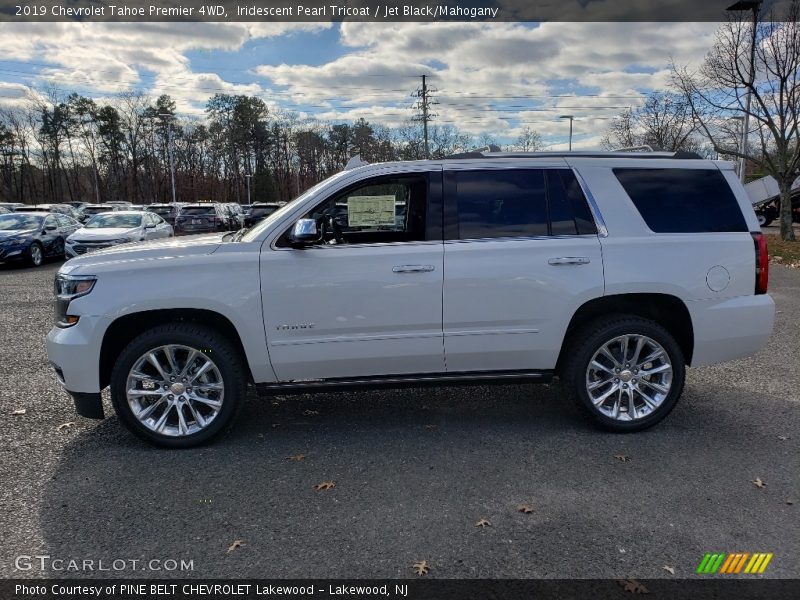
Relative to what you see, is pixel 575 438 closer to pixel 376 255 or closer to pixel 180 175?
pixel 376 255

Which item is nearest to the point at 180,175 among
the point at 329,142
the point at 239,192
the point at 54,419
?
the point at 239,192

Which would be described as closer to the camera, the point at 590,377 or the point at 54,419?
the point at 590,377

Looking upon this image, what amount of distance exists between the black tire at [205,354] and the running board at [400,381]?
204 mm

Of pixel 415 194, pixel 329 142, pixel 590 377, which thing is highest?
pixel 329 142

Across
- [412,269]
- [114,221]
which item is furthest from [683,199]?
[114,221]

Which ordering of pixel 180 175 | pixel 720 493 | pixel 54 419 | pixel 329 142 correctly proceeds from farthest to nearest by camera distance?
pixel 180 175 < pixel 329 142 < pixel 54 419 < pixel 720 493

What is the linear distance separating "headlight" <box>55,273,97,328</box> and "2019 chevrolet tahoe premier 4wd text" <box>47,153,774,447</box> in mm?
14

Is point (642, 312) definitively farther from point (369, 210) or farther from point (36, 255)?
point (36, 255)

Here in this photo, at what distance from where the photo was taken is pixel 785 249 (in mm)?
17609

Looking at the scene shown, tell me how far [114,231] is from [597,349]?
48.9 ft

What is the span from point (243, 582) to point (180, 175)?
8391 cm

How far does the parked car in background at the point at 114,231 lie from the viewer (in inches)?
601

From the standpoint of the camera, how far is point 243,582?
8.67ft

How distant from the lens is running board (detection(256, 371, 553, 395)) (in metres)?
4.08
